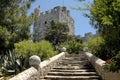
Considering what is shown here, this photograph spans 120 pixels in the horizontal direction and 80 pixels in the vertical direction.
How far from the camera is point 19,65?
14.9m

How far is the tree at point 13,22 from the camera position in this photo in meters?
19.5

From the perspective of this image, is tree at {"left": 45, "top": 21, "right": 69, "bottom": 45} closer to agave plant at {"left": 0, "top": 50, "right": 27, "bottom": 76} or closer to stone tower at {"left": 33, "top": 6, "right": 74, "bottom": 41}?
stone tower at {"left": 33, "top": 6, "right": 74, "bottom": 41}

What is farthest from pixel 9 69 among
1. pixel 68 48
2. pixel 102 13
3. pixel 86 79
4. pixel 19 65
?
pixel 68 48

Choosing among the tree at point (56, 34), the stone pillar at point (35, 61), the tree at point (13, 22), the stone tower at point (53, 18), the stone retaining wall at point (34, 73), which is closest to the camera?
the stone retaining wall at point (34, 73)

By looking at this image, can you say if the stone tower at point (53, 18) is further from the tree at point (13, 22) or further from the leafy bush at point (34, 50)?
the leafy bush at point (34, 50)

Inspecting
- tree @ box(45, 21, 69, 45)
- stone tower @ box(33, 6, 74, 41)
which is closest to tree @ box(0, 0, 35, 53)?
tree @ box(45, 21, 69, 45)

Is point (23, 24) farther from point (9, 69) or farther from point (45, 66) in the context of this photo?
point (45, 66)

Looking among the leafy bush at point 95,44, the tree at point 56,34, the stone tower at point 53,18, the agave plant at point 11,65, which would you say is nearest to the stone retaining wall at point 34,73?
the agave plant at point 11,65

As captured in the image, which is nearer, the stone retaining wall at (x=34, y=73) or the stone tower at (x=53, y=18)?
the stone retaining wall at (x=34, y=73)

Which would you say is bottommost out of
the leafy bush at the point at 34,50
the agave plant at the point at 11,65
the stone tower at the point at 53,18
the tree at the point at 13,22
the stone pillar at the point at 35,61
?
the agave plant at the point at 11,65

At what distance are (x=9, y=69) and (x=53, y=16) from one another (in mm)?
64037

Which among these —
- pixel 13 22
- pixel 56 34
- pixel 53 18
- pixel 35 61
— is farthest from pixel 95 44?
pixel 53 18

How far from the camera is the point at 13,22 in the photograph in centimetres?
2102

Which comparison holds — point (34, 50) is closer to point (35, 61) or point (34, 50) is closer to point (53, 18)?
point (35, 61)
